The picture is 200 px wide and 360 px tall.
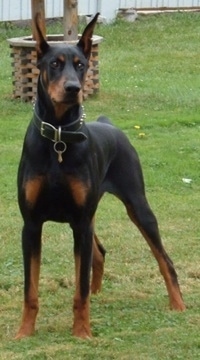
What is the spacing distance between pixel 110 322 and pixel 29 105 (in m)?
8.06

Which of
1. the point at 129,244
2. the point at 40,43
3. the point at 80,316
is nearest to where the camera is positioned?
the point at 40,43

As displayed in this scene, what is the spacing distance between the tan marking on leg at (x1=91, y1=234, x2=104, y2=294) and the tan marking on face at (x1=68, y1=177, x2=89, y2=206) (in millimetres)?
1270

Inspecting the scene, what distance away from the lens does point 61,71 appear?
609 cm

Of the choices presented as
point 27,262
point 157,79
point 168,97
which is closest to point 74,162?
point 27,262

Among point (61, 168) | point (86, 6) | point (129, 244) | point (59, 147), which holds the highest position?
point (59, 147)

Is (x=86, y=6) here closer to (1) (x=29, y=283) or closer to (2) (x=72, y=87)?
(1) (x=29, y=283)

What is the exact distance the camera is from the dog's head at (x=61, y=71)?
237 inches

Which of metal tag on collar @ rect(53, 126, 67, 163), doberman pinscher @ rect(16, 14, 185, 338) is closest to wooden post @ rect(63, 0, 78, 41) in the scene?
doberman pinscher @ rect(16, 14, 185, 338)

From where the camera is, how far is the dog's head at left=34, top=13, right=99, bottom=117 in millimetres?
6012

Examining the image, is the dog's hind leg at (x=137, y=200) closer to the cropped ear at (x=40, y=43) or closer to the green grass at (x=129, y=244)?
the green grass at (x=129, y=244)

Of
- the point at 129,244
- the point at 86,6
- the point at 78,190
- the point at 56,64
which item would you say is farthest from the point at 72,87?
the point at 86,6

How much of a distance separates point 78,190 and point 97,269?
4.59 ft

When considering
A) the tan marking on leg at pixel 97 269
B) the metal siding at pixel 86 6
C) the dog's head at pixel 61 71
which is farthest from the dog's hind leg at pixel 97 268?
the metal siding at pixel 86 6

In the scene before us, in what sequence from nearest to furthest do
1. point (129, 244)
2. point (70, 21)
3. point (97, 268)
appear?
point (97, 268), point (129, 244), point (70, 21)
